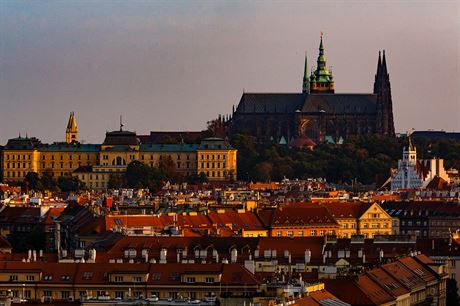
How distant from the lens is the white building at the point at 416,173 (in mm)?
170113

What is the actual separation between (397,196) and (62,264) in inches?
Result: 3223

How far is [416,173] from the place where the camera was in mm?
172625

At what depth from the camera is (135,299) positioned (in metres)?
48.6

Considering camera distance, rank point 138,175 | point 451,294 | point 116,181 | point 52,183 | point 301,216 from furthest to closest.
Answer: point 116,181
point 52,183
point 138,175
point 301,216
point 451,294

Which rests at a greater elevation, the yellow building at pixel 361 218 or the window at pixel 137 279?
the yellow building at pixel 361 218

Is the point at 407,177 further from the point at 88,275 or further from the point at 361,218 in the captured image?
the point at 88,275

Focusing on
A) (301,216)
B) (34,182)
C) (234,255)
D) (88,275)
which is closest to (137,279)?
(88,275)

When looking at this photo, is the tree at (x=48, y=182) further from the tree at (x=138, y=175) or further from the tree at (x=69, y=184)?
the tree at (x=138, y=175)

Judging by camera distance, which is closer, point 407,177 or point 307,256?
point 307,256

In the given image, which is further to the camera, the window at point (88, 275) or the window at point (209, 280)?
the window at point (88, 275)

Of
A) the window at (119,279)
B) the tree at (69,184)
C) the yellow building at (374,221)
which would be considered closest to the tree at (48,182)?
the tree at (69,184)

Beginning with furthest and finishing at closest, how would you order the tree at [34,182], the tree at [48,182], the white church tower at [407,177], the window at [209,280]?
the tree at [48,182]
the tree at [34,182]
the white church tower at [407,177]
the window at [209,280]

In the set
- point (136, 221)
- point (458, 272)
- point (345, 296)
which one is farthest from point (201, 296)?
point (136, 221)

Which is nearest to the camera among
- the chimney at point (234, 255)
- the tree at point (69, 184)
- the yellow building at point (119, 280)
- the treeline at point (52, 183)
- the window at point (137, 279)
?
the yellow building at point (119, 280)
